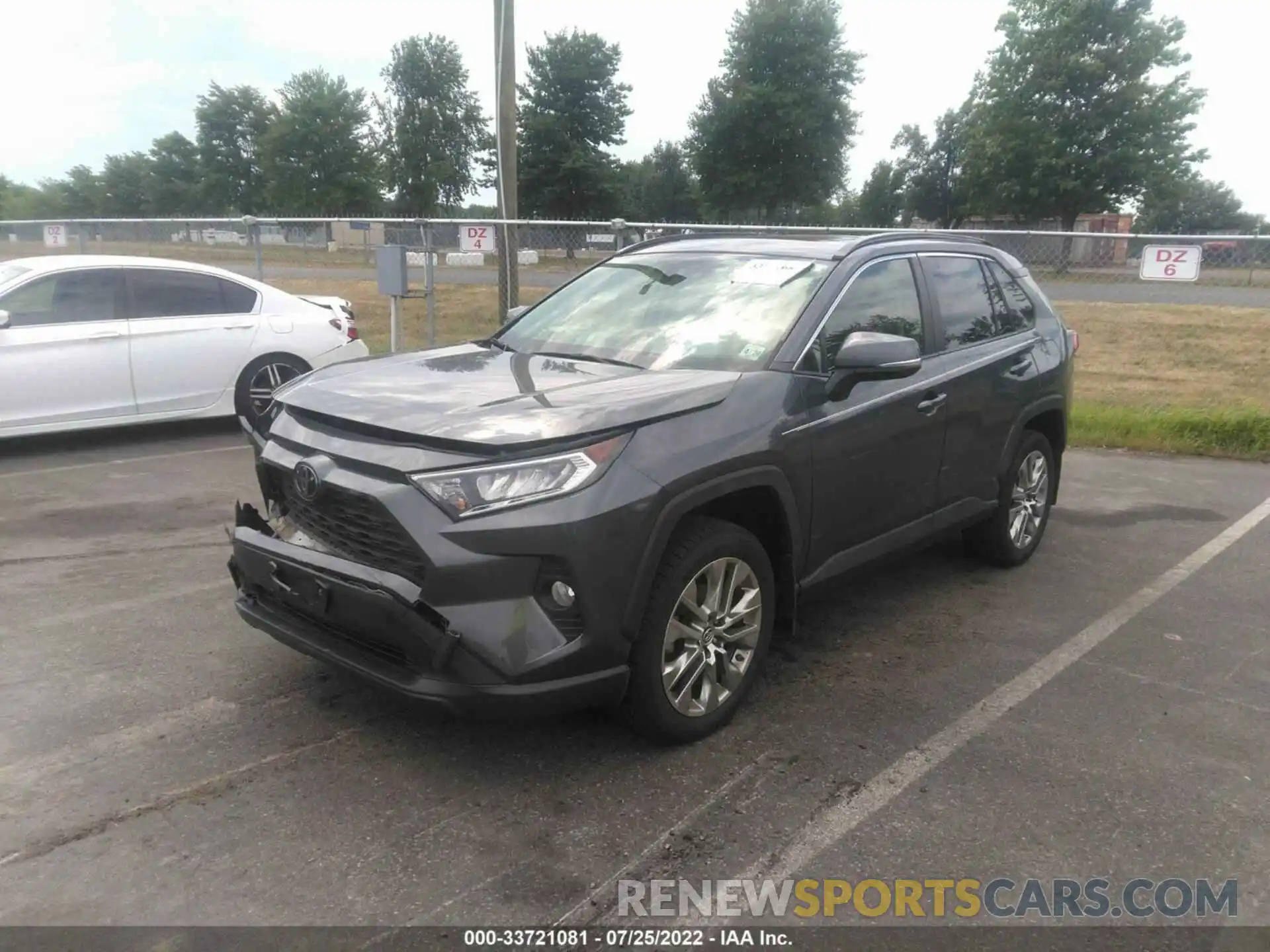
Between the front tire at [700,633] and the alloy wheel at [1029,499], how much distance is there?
242 cm

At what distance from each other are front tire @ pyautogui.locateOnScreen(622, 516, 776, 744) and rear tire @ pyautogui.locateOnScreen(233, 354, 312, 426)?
6050 mm

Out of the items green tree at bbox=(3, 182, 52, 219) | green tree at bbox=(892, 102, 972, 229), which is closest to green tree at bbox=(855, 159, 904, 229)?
green tree at bbox=(892, 102, 972, 229)

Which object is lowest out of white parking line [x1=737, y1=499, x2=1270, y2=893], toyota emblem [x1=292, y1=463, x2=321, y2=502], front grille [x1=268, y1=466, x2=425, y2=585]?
white parking line [x1=737, y1=499, x2=1270, y2=893]

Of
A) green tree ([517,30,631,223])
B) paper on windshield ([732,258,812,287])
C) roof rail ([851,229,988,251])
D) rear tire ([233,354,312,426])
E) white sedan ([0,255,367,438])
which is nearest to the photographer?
paper on windshield ([732,258,812,287])

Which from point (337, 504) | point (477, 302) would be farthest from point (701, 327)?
point (477, 302)

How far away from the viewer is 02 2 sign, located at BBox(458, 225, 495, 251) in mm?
10961

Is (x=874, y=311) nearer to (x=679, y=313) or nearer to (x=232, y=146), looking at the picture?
(x=679, y=313)

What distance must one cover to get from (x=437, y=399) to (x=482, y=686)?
1.04m

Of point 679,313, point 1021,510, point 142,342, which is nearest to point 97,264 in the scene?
point 142,342

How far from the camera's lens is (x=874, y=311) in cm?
439

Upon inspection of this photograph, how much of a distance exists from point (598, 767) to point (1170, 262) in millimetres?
8745

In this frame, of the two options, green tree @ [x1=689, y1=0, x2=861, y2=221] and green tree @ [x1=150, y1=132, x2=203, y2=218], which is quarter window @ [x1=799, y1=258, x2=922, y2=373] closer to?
green tree @ [x1=689, y1=0, x2=861, y2=221]

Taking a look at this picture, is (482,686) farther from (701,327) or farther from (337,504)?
(701,327)

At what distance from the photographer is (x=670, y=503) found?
3.22m
